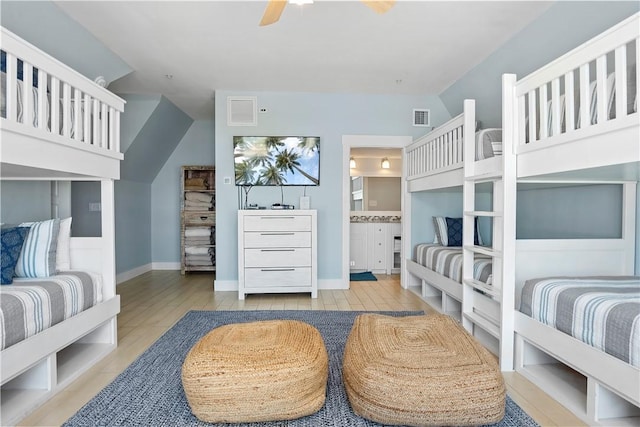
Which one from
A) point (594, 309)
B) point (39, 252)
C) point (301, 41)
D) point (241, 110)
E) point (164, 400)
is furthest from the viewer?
point (241, 110)

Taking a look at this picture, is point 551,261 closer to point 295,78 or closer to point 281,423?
point 281,423

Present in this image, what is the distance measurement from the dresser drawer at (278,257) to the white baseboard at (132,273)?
2.10 metres

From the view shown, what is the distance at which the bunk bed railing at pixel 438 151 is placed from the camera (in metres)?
2.85

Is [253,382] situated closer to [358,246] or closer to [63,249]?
[63,249]

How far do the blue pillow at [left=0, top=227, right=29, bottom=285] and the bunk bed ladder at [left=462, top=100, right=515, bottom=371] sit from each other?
289 centimetres

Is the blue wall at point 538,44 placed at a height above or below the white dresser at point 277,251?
above

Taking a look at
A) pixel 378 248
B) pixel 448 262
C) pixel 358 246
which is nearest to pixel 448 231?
pixel 448 262

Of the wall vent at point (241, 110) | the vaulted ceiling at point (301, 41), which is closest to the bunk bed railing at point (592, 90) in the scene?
the vaulted ceiling at point (301, 41)

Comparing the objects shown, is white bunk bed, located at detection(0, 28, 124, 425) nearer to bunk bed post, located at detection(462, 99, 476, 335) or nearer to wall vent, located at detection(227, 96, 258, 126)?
wall vent, located at detection(227, 96, 258, 126)

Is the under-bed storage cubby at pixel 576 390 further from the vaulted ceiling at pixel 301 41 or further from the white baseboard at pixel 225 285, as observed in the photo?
the white baseboard at pixel 225 285

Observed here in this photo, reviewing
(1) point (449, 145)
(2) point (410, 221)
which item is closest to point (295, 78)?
(1) point (449, 145)

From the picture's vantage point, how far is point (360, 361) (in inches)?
59.8

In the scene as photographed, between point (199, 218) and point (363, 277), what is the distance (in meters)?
2.67

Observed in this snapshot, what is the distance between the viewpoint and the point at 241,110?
408 centimetres
